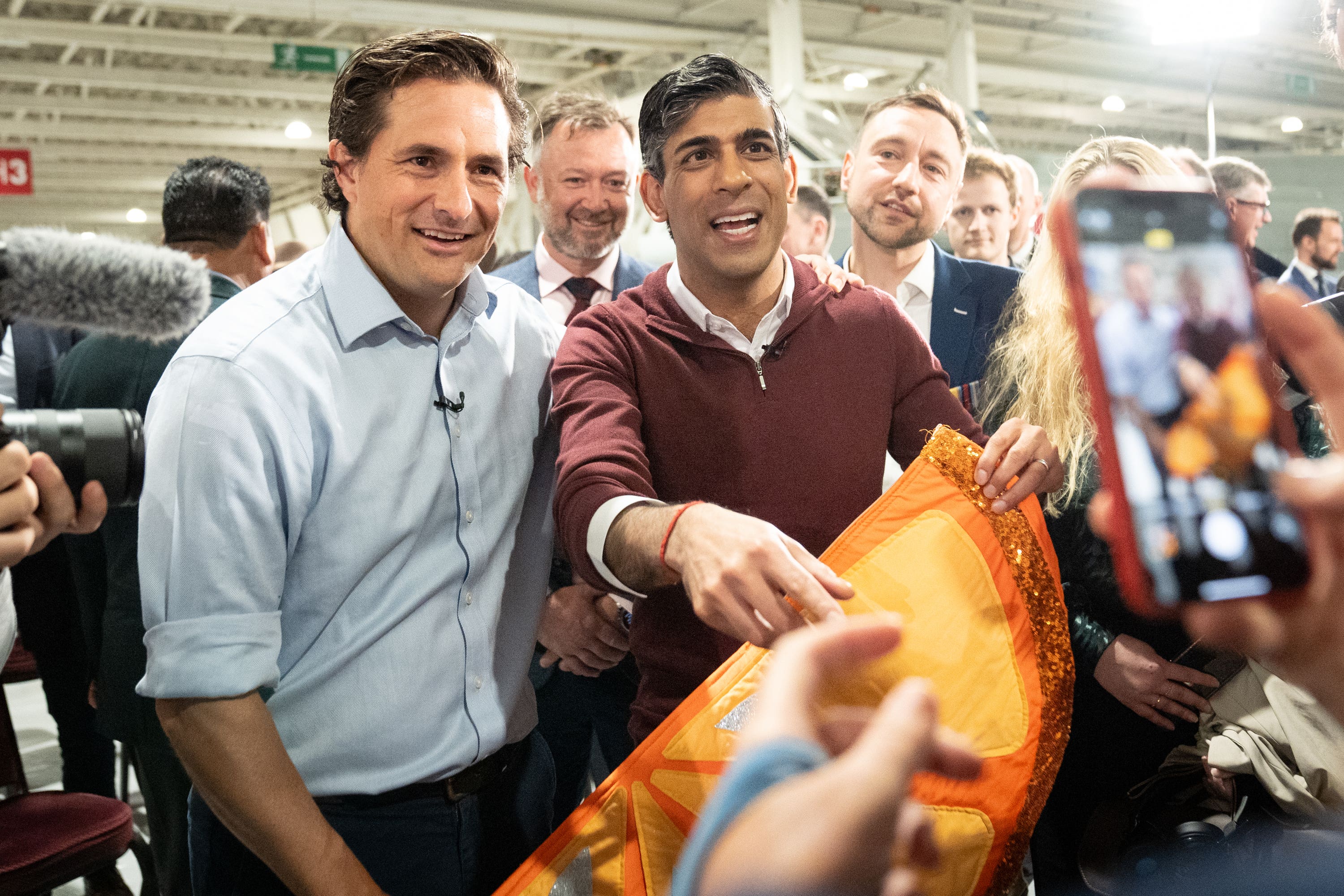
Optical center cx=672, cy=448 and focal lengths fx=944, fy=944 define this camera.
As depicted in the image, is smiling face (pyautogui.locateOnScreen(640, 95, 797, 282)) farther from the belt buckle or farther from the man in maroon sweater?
the belt buckle

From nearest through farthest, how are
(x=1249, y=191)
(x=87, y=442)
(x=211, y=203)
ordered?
(x=87, y=442) → (x=211, y=203) → (x=1249, y=191)

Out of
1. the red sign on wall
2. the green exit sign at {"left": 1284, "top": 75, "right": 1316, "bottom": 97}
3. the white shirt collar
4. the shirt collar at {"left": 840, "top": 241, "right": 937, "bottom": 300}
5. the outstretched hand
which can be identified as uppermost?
the green exit sign at {"left": 1284, "top": 75, "right": 1316, "bottom": 97}

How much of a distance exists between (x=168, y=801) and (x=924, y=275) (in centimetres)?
234

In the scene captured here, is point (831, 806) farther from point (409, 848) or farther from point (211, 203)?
point (211, 203)

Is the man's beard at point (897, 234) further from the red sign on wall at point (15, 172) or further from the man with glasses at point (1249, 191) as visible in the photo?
the red sign on wall at point (15, 172)

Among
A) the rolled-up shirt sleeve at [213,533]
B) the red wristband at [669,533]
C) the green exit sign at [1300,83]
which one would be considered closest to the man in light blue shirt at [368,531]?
the rolled-up shirt sleeve at [213,533]

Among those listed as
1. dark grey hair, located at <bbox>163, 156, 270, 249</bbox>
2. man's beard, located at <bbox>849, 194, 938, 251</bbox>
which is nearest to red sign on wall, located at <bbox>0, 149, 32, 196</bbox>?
dark grey hair, located at <bbox>163, 156, 270, 249</bbox>

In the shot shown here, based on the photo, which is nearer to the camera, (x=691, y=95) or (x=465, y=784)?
(x=465, y=784)

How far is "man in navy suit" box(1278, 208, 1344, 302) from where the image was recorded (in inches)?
244

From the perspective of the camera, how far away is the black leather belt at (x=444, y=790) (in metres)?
1.36

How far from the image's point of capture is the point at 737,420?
1.50m

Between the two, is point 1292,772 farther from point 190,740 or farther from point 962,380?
point 190,740

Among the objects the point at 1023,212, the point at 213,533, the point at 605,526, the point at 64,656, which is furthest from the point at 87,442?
the point at 1023,212

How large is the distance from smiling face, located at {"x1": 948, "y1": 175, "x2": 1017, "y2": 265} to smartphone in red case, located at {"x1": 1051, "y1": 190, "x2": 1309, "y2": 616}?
333 cm
